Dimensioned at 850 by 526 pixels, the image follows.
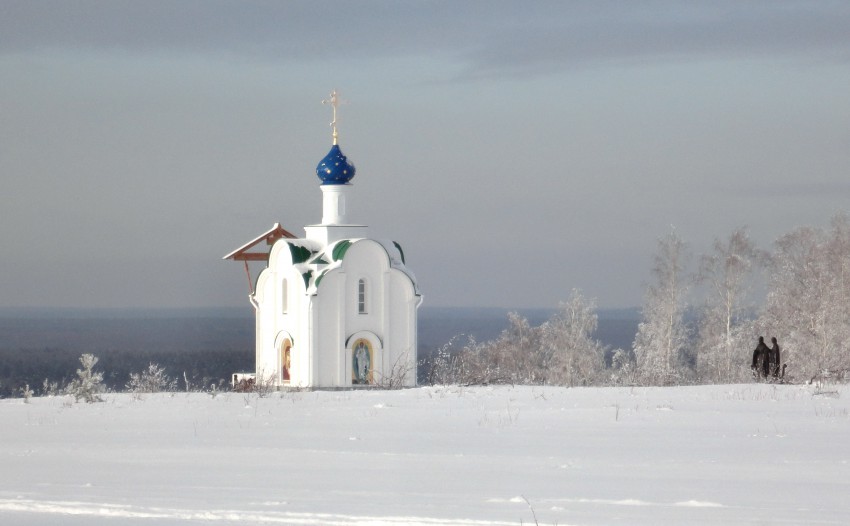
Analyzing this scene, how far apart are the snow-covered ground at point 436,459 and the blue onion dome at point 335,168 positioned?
11919 mm

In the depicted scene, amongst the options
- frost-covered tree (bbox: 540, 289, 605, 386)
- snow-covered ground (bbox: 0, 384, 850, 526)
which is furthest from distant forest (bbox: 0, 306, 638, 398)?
snow-covered ground (bbox: 0, 384, 850, 526)

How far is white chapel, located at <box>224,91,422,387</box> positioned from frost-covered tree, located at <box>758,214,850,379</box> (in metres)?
9.90

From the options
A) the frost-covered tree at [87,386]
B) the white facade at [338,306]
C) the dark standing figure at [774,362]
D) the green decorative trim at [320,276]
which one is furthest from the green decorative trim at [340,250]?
the frost-covered tree at [87,386]

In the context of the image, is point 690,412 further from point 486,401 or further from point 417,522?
point 417,522

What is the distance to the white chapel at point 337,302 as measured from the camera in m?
27.6

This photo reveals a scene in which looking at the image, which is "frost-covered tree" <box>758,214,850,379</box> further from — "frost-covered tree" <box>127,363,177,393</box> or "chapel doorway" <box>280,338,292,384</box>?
"frost-covered tree" <box>127,363,177,393</box>

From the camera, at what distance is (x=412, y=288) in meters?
28.4

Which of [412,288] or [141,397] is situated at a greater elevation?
[412,288]

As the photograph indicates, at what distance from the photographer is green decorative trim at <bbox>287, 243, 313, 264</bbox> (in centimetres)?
2833

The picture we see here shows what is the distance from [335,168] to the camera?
2811 cm

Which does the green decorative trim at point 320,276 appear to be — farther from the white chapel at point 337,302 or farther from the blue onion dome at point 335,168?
the blue onion dome at point 335,168

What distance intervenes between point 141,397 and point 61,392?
8.75ft

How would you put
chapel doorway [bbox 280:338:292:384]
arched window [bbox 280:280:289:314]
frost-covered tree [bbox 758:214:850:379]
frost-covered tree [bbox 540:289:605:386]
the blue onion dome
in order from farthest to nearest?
frost-covered tree [bbox 540:289:605:386]
frost-covered tree [bbox 758:214:850:379]
arched window [bbox 280:280:289:314]
chapel doorway [bbox 280:338:292:384]
the blue onion dome

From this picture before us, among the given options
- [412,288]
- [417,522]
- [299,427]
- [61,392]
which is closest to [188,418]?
[299,427]
